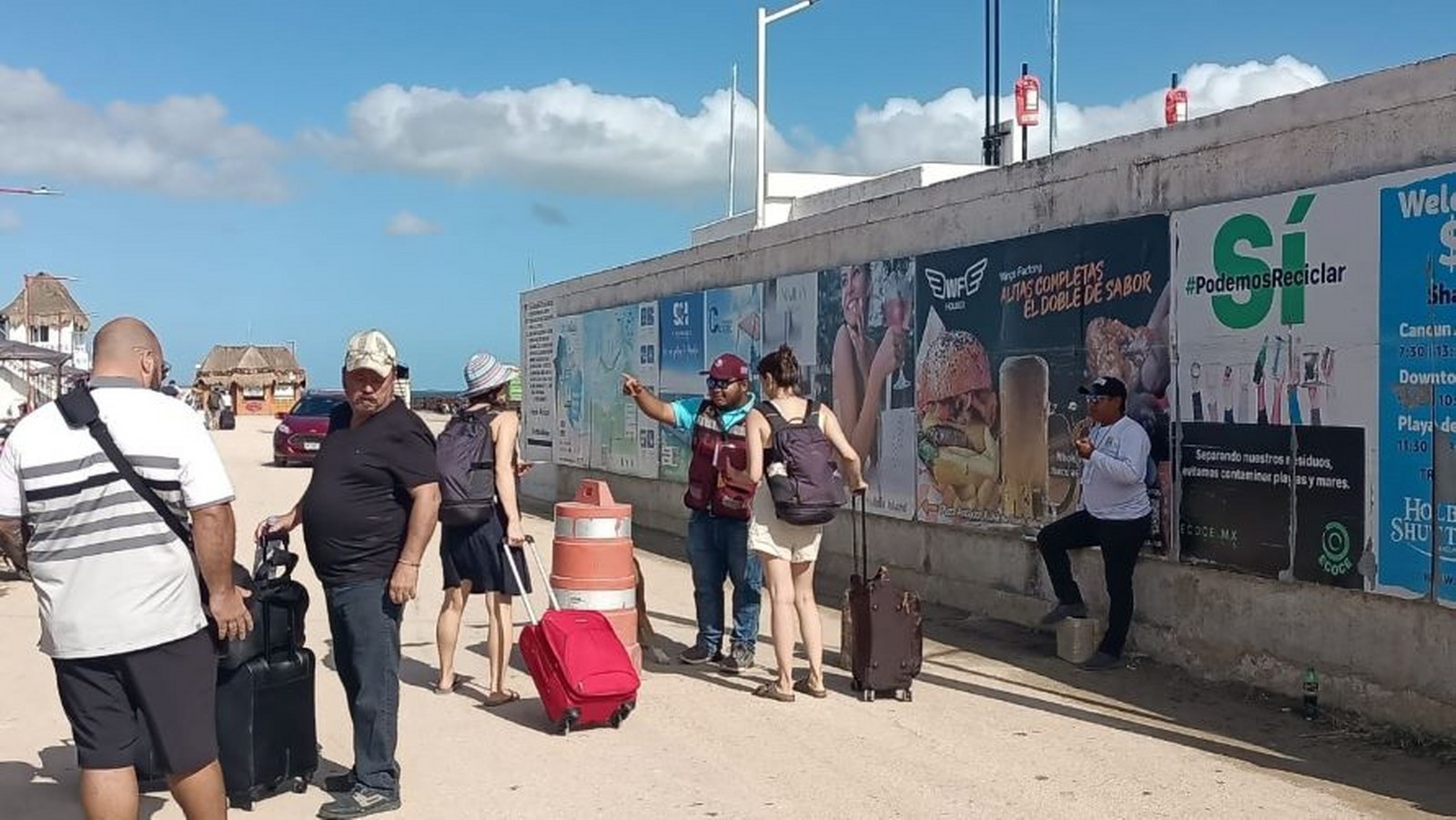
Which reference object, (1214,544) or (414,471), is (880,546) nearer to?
(1214,544)

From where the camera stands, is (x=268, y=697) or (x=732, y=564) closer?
(x=268, y=697)

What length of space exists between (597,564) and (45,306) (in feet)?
262

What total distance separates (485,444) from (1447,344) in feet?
15.4

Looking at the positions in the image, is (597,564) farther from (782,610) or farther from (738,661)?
(782,610)

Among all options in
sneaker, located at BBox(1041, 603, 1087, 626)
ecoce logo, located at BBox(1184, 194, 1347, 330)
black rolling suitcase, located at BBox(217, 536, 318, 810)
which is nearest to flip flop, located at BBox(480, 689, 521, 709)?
black rolling suitcase, located at BBox(217, 536, 318, 810)

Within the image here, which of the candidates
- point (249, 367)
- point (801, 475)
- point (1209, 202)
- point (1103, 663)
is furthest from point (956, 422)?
point (249, 367)

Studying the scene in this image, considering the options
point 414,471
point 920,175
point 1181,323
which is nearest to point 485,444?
point 414,471

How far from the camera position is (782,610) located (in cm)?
743

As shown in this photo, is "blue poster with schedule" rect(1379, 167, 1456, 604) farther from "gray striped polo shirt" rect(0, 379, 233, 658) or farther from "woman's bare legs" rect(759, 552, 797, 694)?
"gray striped polo shirt" rect(0, 379, 233, 658)

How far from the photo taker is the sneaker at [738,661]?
8180mm

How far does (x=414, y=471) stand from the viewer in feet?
17.9

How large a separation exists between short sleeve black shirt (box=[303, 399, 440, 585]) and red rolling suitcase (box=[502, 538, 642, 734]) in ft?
4.76

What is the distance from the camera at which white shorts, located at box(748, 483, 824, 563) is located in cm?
741

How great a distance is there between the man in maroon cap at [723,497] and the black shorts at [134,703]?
3834 mm
